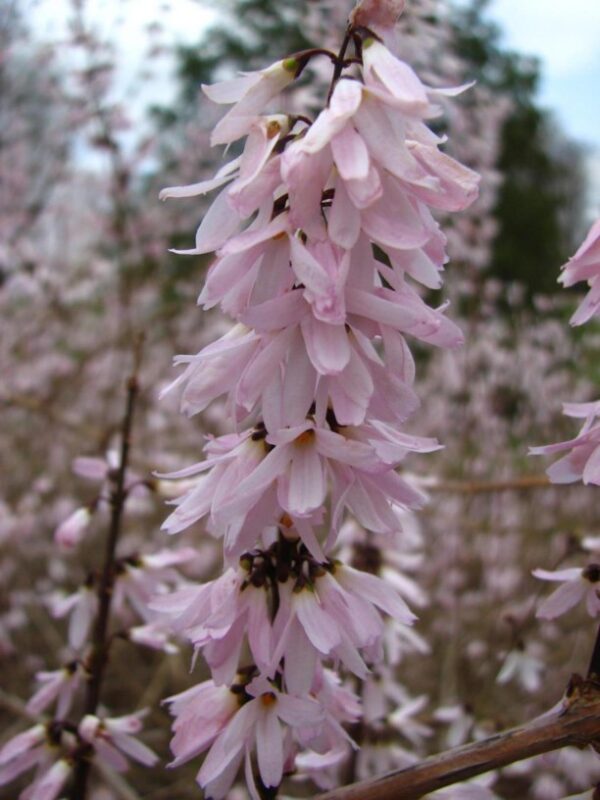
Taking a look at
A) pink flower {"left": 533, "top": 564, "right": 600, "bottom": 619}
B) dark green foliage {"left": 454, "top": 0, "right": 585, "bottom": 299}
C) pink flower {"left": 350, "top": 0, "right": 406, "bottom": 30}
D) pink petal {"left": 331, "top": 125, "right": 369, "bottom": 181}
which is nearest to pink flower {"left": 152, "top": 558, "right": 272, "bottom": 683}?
pink flower {"left": 533, "top": 564, "right": 600, "bottom": 619}

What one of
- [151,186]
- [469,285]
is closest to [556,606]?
[469,285]

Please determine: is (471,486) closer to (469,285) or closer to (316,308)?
(316,308)

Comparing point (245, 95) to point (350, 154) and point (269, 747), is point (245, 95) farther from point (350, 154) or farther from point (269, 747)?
point (269, 747)

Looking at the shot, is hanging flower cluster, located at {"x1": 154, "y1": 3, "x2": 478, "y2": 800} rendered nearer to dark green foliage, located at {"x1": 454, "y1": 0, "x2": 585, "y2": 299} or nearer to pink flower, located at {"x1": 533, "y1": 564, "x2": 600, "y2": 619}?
pink flower, located at {"x1": 533, "y1": 564, "x2": 600, "y2": 619}

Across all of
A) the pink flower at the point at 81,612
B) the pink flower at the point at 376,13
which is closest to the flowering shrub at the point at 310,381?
→ the pink flower at the point at 376,13

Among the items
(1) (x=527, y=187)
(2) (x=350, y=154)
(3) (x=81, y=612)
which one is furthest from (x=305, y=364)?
(1) (x=527, y=187)

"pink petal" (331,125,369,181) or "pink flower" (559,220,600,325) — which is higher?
"pink petal" (331,125,369,181)
